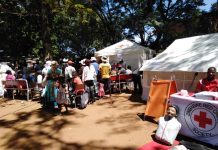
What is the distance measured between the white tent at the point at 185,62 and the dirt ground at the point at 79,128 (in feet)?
4.45

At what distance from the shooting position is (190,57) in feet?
30.6

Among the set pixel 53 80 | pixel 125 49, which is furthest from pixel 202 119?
pixel 125 49

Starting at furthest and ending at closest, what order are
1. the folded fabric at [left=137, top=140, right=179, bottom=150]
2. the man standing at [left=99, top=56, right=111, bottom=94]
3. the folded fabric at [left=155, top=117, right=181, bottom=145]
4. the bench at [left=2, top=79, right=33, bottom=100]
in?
the bench at [left=2, top=79, right=33, bottom=100], the man standing at [left=99, top=56, right=111, bottom=94], the folded fabric at [left=155, top=117, right=181, bottom=145], the folded fabric at [left=137, top=140, right=179, bottom=150]

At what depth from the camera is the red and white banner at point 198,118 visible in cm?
567

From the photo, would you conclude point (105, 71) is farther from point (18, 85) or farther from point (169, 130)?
point (169, 130)

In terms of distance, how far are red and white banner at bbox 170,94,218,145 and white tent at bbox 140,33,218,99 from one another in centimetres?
241

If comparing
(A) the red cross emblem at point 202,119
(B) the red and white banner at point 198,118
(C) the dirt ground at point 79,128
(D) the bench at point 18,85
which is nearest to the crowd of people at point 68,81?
(D) the bench at point 18,85

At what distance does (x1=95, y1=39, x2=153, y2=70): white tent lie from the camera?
16.4 metres

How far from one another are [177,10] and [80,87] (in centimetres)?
1709

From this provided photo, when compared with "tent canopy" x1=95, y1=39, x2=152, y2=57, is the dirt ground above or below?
below

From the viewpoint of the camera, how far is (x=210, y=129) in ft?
18.8

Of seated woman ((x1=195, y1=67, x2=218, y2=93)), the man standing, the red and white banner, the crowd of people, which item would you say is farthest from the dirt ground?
seated woman ((x1=195, y1=67, x2=218, y2=93))

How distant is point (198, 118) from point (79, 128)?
10.5 feet

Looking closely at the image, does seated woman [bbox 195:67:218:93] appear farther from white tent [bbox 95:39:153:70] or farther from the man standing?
white tent [bbox 95:39:153:70]
